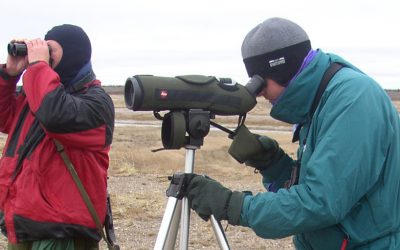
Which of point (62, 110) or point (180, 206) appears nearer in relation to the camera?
point (180, 206)

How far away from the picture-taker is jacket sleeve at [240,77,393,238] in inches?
72.9

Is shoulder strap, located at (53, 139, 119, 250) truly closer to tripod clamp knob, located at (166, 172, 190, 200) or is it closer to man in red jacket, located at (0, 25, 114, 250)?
man in red jacket, located at (0, 25, 114, 250)

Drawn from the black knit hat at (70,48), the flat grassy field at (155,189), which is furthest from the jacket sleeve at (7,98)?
the flat grassy field at (155,189)

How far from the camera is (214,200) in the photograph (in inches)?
80.4

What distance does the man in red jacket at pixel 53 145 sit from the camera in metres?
2.80

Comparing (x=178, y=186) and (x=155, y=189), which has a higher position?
(x=178, y=186)

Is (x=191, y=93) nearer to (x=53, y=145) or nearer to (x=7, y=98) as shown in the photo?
(x=53, y=145)

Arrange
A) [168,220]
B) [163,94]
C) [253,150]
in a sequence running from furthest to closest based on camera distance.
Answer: [253,150] < [168,220] < [163,94]

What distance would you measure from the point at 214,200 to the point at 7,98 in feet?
5.49

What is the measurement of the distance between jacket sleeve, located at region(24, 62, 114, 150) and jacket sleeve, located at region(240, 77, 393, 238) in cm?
125

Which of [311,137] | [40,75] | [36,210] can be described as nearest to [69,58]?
[40,75]

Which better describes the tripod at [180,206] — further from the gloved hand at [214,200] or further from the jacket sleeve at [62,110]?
the jacket sleeve at [62,110]

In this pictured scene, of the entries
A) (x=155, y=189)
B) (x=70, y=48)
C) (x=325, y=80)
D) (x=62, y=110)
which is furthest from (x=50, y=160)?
(x=155, y=189)

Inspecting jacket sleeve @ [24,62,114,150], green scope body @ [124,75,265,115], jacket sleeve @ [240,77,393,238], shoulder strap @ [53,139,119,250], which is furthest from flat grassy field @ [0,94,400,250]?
jacket sleeve @ [240,77,393,238]
